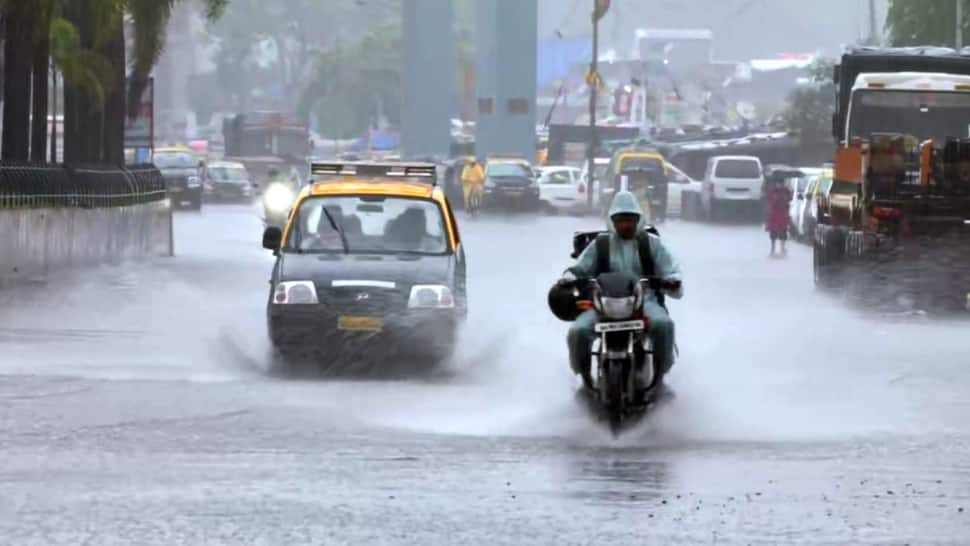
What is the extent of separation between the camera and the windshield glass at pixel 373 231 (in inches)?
813

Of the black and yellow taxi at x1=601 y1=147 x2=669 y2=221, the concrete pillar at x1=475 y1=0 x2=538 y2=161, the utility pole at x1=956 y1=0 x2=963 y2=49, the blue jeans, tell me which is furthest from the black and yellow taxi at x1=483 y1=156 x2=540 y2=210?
the blue jeans

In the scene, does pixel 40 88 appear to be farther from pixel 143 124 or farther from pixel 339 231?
pixel 339 231

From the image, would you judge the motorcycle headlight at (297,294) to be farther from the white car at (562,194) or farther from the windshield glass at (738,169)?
the white car at (562,194)

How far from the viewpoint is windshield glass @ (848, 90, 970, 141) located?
3662cm

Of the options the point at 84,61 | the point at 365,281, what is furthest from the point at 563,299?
the point at 84,61

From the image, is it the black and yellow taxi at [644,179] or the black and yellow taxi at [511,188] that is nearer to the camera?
the black and yellow taxi at [644,179]

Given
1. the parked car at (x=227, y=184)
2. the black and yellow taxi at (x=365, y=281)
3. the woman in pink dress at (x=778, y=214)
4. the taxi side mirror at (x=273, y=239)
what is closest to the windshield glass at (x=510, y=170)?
the parked car at (x=227, y=184)

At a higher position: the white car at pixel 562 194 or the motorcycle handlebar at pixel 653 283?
the motorcycle handlebar at pixel 653 283

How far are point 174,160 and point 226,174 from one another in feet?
33.1

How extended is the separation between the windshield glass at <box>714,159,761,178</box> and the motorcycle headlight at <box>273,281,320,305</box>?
48402mm

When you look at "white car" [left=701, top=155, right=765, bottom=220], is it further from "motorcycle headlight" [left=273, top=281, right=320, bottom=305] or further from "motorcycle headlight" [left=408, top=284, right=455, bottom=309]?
"motorcycle headlight" [left=273, top=281, right=320, bottom=305]

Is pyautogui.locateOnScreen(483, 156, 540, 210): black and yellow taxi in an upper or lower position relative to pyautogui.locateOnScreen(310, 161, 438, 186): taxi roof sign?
lower

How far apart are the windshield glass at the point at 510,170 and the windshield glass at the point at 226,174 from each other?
11835mm

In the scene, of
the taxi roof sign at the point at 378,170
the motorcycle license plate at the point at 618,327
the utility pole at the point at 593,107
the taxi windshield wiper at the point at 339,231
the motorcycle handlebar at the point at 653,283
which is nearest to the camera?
the motorcycle license plate at the point at 618,327
